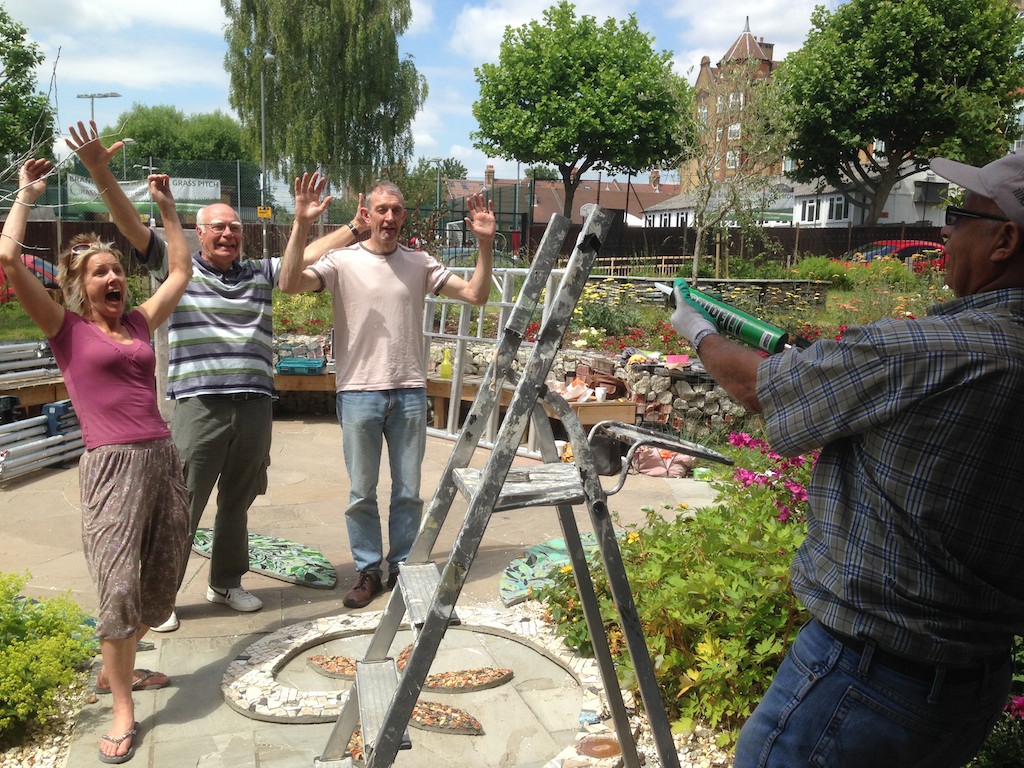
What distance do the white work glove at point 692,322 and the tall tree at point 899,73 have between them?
92.4 ft

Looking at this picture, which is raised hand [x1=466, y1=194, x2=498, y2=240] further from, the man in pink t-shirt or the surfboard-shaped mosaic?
the surfboard-shaped mosaic

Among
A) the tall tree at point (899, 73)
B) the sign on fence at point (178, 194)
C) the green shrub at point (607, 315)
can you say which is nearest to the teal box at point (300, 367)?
the green shrub at point (607, 315)

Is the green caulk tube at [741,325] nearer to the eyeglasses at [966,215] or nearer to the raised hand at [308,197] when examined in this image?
the eyeglasses at [966,215]

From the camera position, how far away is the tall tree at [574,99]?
32250 mm

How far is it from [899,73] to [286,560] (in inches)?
1209

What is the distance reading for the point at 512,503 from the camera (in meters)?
2.00

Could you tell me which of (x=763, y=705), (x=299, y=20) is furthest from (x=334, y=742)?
(x=299, y=20)

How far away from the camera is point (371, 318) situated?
13.8 ft

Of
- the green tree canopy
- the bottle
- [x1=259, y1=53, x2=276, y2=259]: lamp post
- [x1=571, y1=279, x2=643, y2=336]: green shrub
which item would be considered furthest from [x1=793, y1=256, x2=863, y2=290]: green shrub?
the green tree canopy

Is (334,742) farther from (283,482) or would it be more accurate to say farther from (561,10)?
(561,10)

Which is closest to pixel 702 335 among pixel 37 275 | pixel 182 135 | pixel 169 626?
pixel 169 626

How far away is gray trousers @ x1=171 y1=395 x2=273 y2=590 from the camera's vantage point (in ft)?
12.7

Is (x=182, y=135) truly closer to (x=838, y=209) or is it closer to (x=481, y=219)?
(x=838, y=209)

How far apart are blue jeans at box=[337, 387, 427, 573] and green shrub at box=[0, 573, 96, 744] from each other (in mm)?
1278
